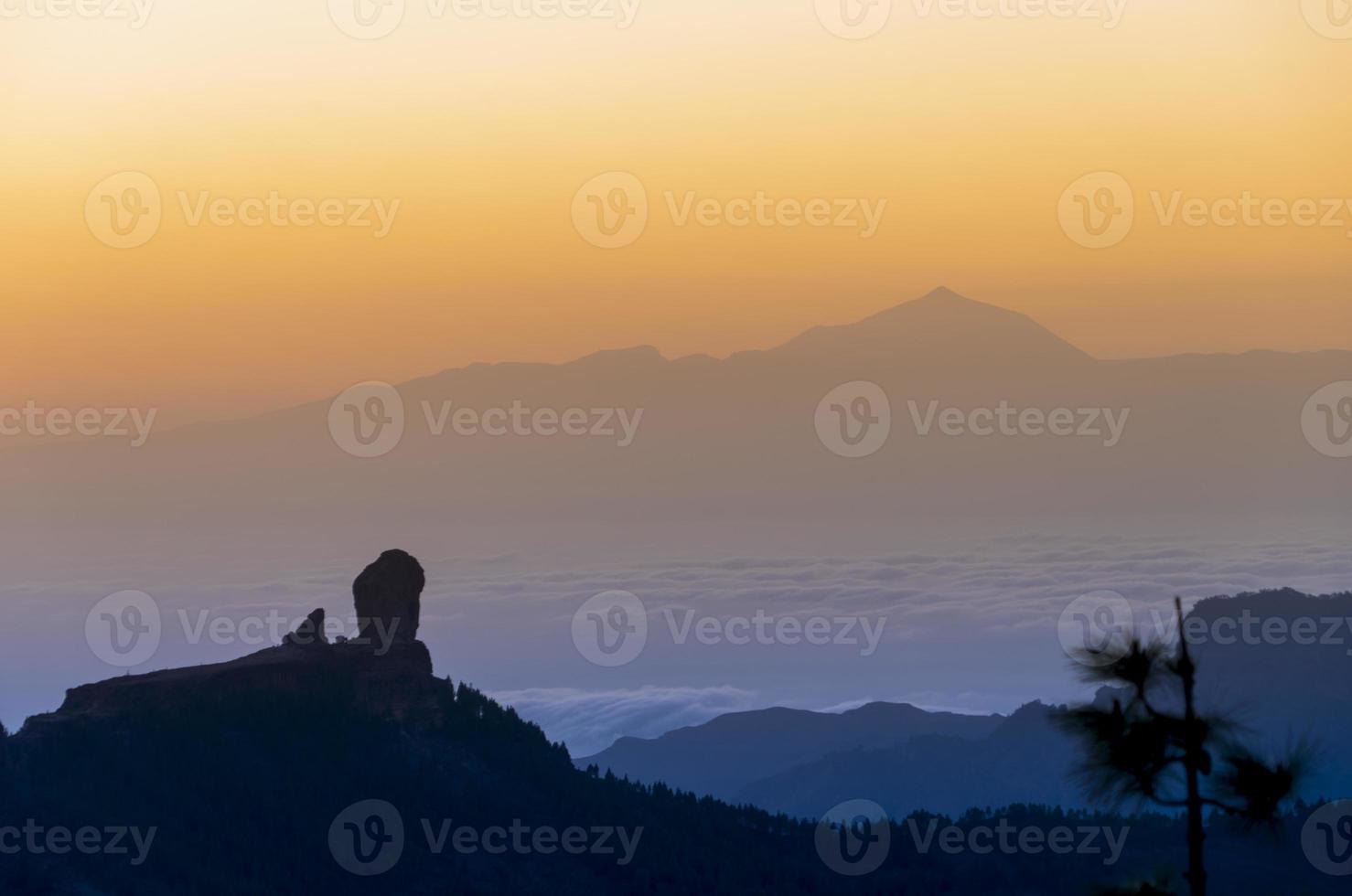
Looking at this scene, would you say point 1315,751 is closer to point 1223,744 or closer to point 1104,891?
point 1223,744

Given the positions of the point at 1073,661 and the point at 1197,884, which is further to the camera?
the point at 1073,661

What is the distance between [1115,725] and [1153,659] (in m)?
1.57

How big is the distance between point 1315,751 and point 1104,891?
5.10 metres

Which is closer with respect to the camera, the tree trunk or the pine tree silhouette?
the tree trunk

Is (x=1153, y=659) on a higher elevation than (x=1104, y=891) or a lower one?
higher

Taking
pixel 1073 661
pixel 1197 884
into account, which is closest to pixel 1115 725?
pixel 1073 661

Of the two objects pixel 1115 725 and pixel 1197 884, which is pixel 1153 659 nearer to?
pixel 1115 725

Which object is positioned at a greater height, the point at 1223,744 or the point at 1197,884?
the point at 1223,744

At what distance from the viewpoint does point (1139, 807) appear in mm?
42281

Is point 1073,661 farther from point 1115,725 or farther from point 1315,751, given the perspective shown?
point 1315,751

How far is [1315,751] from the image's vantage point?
4084 centimetres

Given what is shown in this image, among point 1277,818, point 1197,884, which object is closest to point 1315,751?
point 1277,818

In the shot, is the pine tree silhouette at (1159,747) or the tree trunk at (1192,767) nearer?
the tree trunk at (1192,767)

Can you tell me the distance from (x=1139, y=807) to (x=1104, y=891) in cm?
229
